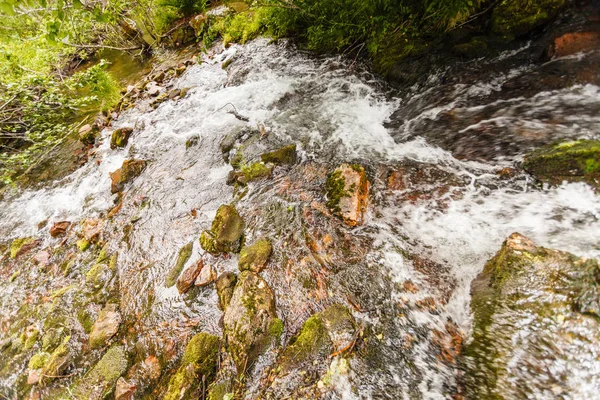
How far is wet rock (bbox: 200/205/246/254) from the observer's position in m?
3.67

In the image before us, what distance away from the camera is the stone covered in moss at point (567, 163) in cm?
275

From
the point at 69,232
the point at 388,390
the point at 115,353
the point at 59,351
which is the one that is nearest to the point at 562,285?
the point at 388,390

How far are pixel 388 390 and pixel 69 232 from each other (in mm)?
6048

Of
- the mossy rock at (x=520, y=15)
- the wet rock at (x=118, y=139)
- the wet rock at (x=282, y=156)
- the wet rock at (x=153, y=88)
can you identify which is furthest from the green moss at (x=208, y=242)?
the wet rock at (x=153, y=88)

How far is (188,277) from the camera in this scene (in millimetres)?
3570

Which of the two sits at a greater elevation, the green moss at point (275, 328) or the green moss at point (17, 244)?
the green moss at point (17, 244)

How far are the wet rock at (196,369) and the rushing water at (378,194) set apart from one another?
251mm

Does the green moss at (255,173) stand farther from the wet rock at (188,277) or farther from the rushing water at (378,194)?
the wet rock at (188,277)

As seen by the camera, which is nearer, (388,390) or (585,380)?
(585,380)

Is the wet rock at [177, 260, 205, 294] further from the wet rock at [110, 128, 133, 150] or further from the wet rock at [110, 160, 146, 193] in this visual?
the wet rock at [110, 128, 133, 150]

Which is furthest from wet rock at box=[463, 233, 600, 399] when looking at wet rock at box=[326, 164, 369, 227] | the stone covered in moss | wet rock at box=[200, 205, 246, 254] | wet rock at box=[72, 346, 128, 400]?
wet rock at box=[72, 346, 128, 400]

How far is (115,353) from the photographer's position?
10.8ft

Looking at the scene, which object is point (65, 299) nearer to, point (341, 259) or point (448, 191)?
point (341, 259)

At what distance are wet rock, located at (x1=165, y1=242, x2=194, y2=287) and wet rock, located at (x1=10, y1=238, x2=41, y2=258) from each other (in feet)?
11.9
